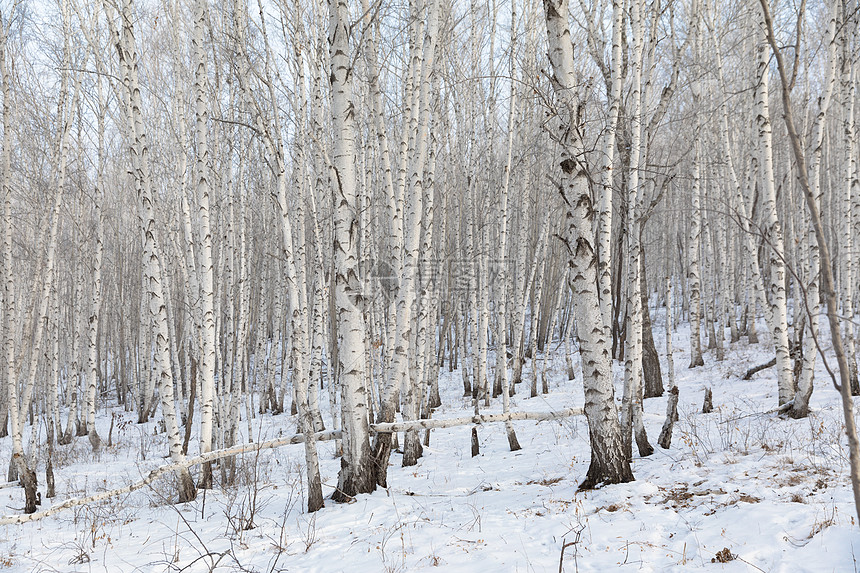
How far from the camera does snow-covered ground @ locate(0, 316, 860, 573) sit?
3.04 meters

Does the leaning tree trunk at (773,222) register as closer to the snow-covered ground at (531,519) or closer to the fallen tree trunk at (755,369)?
the snow-covered ground at (531,519)

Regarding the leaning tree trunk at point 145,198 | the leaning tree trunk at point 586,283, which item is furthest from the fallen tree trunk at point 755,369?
the leaning tree trunk at point 145,198

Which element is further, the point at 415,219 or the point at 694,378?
the point at 694,378

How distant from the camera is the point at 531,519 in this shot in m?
3.85

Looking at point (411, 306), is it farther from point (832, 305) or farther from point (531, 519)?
point (832, 305)

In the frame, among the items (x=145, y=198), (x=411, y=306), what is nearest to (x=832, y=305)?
(x=411, y=306)

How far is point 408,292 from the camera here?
5910 millimetres

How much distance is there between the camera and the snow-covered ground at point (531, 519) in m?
3.04

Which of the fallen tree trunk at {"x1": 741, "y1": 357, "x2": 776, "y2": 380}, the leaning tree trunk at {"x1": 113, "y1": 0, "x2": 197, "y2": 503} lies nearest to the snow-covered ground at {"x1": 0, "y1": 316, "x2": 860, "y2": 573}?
the leaning tree trunk at {"x1": 113, "y1": 0, "x2": 197, "y2": 503}

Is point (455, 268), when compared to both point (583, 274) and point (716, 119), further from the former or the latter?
point (583, 274)

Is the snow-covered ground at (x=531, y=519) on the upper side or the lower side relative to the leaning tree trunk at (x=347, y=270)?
lower

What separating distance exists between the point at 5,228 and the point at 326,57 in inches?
193

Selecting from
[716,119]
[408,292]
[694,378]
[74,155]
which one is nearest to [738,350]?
[694,378]

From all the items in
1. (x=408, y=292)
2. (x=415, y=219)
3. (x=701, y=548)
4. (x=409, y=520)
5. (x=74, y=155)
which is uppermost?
(x=74, y=155)
